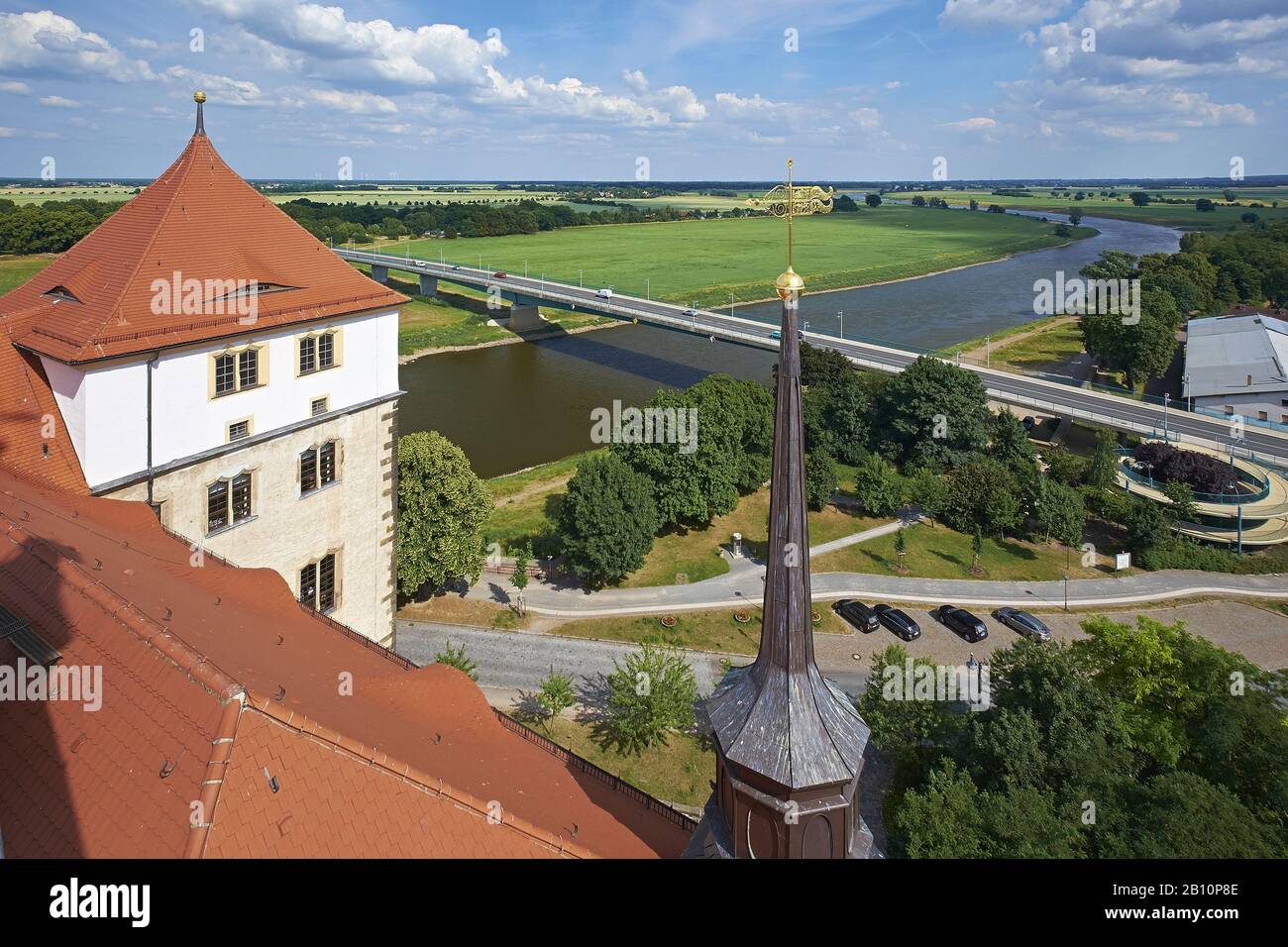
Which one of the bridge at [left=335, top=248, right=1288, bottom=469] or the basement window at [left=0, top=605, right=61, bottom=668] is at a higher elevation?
the bridge at [left=335, top=248, right=1288, bottom=469]

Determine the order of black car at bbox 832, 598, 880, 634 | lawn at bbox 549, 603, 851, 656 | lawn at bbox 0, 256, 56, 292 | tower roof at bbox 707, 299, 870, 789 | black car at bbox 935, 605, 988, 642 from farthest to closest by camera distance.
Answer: lawn at bbox 0, 256, 56, 292 < black car at bbox 832, 598, 880, 634 < black car at bbox 935, 605, 988, 642 < lawn at bbox 549, 603, 851, 656 < tower roof at bbox 707, 299, 870, 789

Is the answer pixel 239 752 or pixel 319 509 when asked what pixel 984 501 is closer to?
pixel 319 509

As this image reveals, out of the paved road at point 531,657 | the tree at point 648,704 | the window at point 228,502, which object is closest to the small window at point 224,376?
the window at point 228,502

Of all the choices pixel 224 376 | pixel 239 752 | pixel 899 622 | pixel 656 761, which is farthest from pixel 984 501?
pixel 239 752

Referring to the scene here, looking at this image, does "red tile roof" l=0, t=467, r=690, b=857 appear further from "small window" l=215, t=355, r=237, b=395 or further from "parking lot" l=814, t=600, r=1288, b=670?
"parking lot" l=814, t=600, r=1288, b=670

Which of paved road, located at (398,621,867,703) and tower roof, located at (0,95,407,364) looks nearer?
tower roof, located at (0,95,407,364)

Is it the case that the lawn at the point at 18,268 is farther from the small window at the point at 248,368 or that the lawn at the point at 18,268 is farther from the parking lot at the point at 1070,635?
the parking lot at the point at 1070,635

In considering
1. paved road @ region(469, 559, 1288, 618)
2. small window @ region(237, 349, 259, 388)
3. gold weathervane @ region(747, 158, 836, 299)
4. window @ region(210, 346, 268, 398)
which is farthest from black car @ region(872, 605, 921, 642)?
gold weathervane @ region(747, 158, 836, 299)
